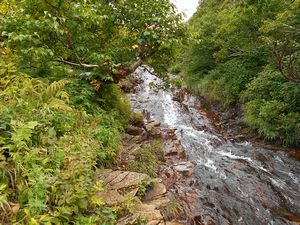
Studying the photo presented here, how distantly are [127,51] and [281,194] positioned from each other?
5.27m

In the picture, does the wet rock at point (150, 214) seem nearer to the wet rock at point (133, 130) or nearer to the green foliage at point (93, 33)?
the green foliage at point (93, 33)

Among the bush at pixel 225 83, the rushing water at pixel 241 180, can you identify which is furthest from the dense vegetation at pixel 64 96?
the bush at pixel 225 83

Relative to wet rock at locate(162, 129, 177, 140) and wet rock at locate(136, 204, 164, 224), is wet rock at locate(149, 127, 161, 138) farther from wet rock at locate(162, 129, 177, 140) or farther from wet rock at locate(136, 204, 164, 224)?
wet rock at locate(136, 204, 164, 224)

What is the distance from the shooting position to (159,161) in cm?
643

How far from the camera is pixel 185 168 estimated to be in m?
6.49

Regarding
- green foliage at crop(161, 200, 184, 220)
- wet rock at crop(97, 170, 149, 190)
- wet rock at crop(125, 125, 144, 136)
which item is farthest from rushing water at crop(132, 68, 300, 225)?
wet rock at crop(125, 125, 144, 136)

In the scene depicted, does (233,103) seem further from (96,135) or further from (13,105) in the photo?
(13,105)

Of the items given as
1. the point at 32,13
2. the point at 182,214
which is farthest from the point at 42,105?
the point at 182,214

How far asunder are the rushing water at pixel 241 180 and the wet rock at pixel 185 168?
171mm

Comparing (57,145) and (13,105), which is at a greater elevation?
(13,105)

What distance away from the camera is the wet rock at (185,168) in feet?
20.6

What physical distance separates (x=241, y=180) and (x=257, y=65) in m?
7.01

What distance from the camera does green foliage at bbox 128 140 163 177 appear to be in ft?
17.8

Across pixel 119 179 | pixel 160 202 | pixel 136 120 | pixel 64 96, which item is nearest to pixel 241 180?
pixel 160 202
